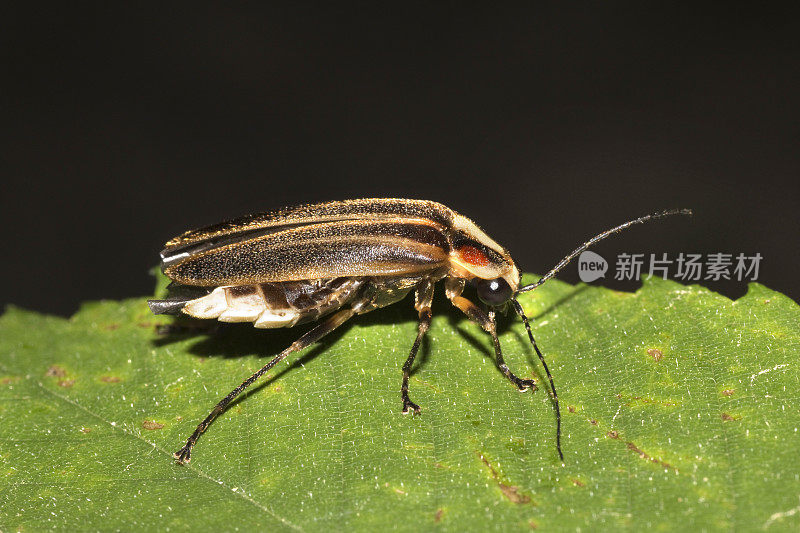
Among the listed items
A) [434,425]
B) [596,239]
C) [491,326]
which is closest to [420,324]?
[491,326]

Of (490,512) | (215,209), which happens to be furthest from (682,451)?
(215,209)

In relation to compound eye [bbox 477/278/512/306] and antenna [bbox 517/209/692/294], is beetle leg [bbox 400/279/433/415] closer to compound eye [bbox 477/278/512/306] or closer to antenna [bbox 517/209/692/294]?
compound eye [bbox 477/278/512/306]

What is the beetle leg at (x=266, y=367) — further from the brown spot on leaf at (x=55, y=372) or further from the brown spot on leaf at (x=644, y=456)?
the brown spot on leaf at (x=644, y=456)

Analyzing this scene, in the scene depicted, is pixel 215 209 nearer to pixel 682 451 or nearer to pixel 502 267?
pixel 502 267

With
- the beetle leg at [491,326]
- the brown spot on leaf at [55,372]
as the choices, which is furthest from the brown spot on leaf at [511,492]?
the brown spot on leaf at [55,372]

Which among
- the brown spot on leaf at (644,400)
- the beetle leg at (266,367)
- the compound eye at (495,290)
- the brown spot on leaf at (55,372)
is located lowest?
the brown spot on leaf at (55,372)

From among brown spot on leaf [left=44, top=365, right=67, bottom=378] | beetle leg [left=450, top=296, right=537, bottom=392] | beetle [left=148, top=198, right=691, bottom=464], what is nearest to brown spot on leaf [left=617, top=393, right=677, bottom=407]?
beetle leg [left=450, top=296, right=537, bottom=392]

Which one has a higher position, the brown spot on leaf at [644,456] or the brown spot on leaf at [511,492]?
the brown spot on leaf at [644,456]
